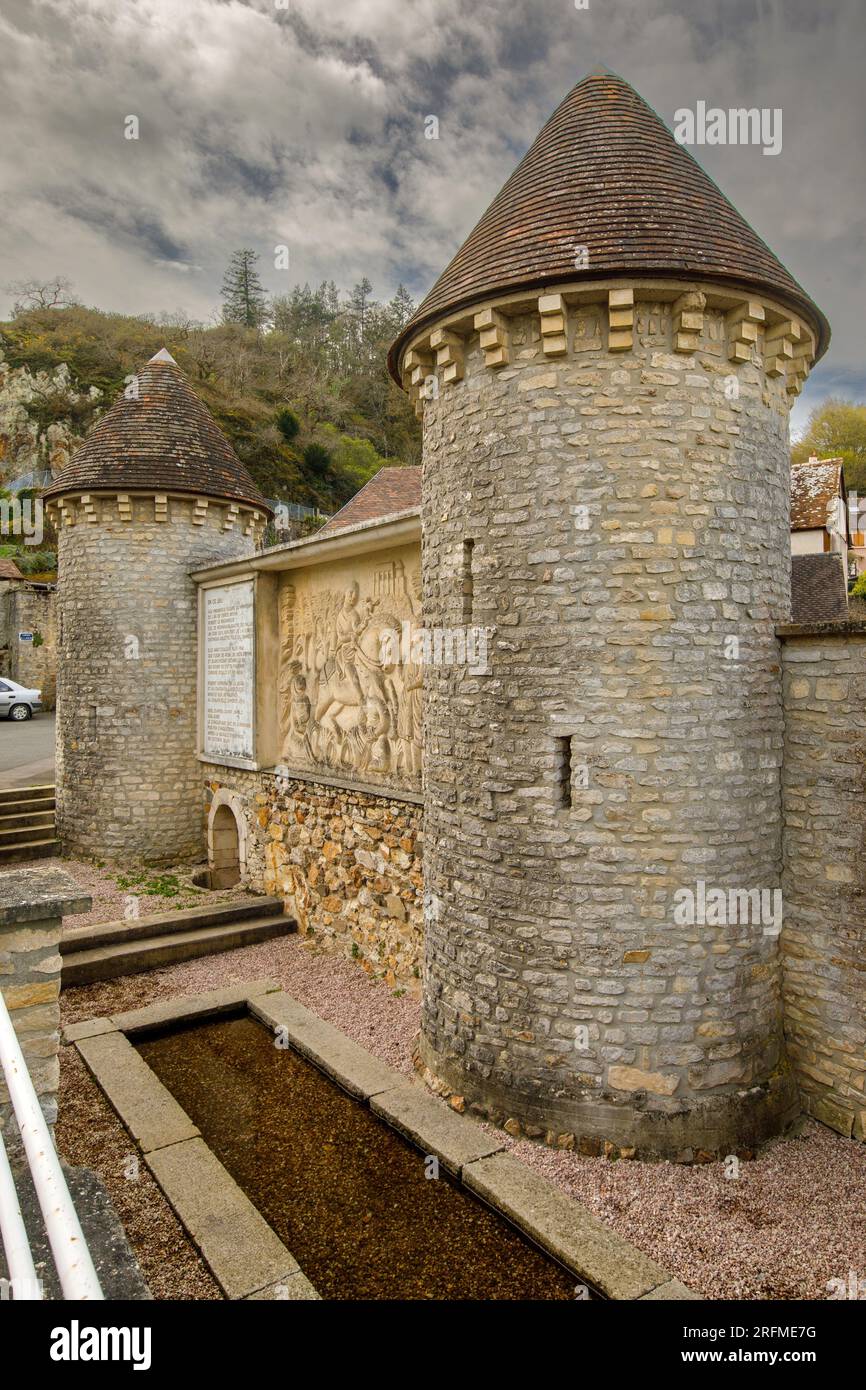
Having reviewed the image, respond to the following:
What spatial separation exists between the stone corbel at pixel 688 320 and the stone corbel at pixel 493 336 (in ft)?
3.97

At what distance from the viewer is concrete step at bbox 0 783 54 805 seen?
46.8ft

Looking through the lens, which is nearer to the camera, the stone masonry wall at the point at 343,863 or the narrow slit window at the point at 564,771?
the narrow slit window at the point at 564,771

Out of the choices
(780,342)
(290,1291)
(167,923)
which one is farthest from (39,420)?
(290,1291)

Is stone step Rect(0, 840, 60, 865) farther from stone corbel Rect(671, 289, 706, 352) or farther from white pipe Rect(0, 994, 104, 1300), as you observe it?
stone corbel Rect(671, 289, 706, 352)

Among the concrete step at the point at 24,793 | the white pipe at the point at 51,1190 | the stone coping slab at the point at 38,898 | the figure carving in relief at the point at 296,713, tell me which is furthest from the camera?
the concrete step at the point at 24,793

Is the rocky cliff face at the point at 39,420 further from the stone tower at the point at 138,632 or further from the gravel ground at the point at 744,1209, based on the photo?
the gravel ground at the point at 744,1209

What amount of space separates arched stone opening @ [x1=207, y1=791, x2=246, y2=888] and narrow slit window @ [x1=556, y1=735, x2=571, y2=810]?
25.8ft

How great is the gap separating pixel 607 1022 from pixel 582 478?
153 inches

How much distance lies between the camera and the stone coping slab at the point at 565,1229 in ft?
13.9

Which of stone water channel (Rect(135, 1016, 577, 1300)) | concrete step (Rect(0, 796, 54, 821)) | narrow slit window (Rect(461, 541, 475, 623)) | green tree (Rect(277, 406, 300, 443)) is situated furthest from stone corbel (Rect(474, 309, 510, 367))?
green tree (Rect(277, 406, 300, 443))

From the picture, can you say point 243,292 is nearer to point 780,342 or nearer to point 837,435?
point 837,435

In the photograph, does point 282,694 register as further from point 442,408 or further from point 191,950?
point 442,408

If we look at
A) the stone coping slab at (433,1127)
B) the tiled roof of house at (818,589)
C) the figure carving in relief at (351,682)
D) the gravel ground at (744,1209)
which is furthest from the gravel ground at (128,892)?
the tiled roof of house at (818,589)

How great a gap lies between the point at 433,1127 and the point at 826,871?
3494mm
